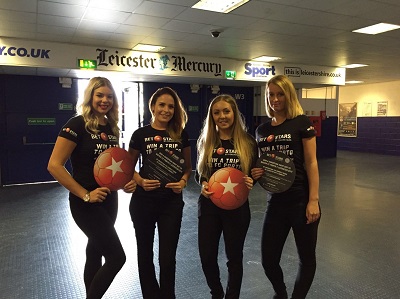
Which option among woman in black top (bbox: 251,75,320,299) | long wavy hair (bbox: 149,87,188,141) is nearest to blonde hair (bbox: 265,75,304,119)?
woman in black top (bbox: 251,75,320,299)

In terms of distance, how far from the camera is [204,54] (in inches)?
267

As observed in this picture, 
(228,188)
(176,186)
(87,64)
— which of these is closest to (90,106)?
(176,186)

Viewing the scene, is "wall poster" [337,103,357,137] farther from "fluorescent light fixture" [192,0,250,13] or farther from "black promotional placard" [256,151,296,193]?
"black promotional placard" [256,151,296,193]

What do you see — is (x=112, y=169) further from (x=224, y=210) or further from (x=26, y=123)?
(x=26, y=123)

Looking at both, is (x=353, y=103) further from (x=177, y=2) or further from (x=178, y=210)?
(x=178, y=210)

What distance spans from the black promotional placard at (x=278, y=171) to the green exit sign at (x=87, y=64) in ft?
16.0

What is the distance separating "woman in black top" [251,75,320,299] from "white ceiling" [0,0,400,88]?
244 cm

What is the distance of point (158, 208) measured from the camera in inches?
74.1

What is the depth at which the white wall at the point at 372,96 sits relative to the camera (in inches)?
438

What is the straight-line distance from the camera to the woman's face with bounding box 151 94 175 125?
191cm

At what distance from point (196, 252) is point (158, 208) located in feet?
4.65

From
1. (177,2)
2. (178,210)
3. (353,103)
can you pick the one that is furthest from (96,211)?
(353,103)

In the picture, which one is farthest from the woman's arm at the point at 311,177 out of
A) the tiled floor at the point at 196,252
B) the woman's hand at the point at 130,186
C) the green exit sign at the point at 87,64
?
the green exit sign at the point at 87,64

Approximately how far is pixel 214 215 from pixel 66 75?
5.83 m
